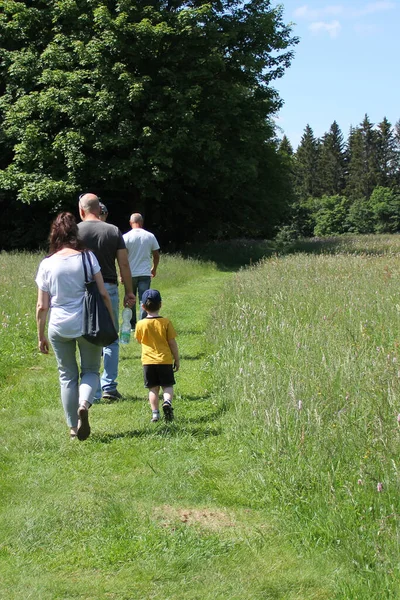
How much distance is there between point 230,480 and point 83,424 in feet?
4.86

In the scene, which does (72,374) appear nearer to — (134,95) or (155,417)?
(155,417)

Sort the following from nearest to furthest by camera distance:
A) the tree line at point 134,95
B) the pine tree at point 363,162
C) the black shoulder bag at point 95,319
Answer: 1. the black shoulder bag at point 95,319
2. the tree line at point 134,95
3. the pine tree at point 363,162

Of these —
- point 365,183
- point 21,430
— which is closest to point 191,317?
point 21,430

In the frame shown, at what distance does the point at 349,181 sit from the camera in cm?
10025

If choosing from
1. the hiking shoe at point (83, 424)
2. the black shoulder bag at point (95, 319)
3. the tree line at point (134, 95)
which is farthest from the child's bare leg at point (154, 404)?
the tree line at point (134, 95)

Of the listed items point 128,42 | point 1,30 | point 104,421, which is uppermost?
point 1,30

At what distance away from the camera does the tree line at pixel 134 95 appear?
23484 millimetres

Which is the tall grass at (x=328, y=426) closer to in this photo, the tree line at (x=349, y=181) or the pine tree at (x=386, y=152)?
the tree line at (x=349, y=181)

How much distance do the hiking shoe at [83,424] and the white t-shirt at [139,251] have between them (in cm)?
395

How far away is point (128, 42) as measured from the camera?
23812 mm

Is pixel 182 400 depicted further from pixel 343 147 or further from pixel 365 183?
pixel 343 147

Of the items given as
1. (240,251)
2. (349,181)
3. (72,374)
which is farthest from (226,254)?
(349,181)

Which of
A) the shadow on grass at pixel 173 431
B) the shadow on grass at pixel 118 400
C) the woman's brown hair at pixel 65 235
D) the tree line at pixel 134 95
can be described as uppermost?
the tree line at pixel 134 95

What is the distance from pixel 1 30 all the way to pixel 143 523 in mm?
27778
